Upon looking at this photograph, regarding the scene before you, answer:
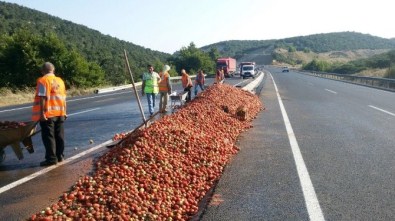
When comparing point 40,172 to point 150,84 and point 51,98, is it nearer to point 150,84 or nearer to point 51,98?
point 51,98

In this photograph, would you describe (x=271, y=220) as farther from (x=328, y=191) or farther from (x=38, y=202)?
(x=38, y=202)

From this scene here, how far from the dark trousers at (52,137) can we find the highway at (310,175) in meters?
3.30

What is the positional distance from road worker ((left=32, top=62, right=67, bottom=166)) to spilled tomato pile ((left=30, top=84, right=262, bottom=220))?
1.22 meters

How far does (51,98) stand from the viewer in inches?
286

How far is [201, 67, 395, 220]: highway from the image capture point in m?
4.69

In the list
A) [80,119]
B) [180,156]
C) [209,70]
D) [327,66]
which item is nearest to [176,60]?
[209,70]

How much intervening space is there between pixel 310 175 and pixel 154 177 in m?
2.54

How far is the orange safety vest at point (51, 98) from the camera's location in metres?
7.10

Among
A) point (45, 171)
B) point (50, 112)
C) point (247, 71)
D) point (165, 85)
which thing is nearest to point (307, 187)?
point (45, 171)

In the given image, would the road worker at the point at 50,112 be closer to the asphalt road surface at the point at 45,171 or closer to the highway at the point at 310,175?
the asphalt road surface at the point at 45,171

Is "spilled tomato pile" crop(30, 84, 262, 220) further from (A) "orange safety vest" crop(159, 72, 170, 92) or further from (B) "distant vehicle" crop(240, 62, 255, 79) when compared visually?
(B) "distant vehicle" crop(240, 62, 255, 79)

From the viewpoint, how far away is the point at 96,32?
121 m

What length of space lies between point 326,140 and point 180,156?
4.12 meters

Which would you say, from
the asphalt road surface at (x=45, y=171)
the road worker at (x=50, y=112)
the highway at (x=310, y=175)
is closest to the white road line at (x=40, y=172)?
the asphalt road surface at (x=45, y=171)
